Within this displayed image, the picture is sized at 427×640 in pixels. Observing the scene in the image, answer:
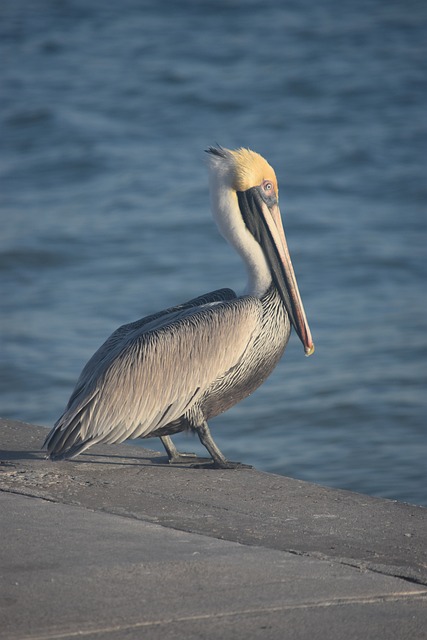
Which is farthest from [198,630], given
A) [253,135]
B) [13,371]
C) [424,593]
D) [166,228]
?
[253,135]

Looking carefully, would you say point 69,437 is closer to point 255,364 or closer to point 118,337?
point 118,337

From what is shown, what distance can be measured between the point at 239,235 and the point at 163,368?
2.55 ft

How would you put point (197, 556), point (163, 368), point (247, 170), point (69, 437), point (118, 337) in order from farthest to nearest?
point (247, 170) < point (118, 337) < point (163, 368) < point (69, 437) < point (197, 556)

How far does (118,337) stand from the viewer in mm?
5047

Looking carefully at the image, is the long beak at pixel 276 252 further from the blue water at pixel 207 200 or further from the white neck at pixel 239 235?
the blue water at pixel 207 200

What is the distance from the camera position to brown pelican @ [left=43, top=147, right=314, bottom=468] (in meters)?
4.76

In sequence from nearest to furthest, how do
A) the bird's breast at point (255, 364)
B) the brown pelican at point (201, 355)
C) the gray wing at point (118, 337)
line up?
1. the brown pelican at point (201, 355)
2. the gray wing at point (118, 337)
3. the bird's breast at point (255, 364)

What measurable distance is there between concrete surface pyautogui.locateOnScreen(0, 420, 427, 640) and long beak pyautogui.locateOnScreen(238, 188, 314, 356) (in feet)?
2.56

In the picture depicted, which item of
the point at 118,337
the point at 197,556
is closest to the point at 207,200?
the point at 118,337

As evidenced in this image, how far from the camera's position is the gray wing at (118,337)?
16.0 ft

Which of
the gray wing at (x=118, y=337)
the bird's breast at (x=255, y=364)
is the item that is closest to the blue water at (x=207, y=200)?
the bird's breast at (x=255, y=364)

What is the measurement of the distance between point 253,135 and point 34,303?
728 centimetres

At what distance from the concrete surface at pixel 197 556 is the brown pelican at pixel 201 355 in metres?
0.17

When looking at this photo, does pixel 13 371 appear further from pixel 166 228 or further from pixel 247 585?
pixel 247 585
